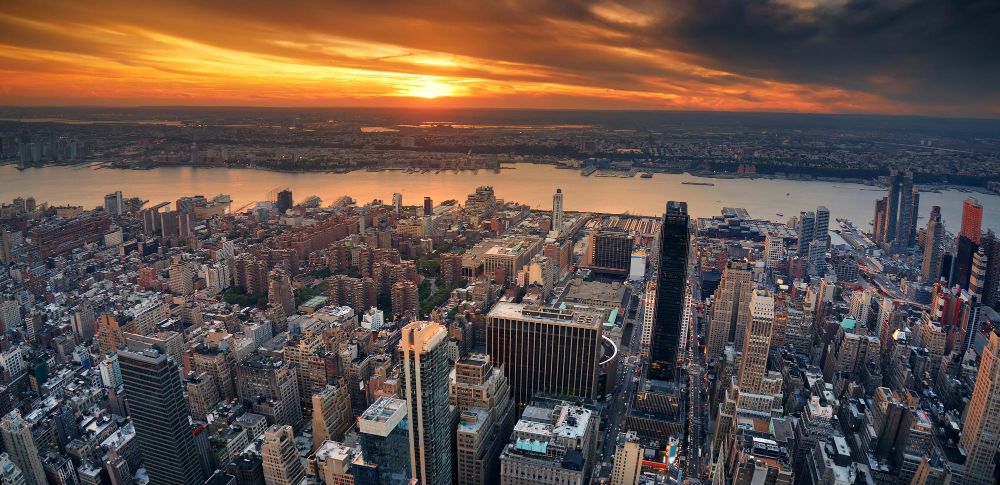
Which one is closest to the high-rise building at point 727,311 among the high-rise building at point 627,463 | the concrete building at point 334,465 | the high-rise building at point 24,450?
the high-rise building at point 627,463

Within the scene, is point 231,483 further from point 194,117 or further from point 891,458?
point 194,117

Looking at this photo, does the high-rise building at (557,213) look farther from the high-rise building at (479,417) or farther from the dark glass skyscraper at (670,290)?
the high-rise building at (479,417)

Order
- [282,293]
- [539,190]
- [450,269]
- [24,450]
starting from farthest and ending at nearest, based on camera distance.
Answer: [539,190] → [450,269] → [282,293] → [24,450]

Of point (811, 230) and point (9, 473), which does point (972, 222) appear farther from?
point (9, 473)

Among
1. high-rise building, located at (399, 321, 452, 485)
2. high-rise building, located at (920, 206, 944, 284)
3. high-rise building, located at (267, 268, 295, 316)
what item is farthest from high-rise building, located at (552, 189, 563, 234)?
high-rise building, located at (399, 321, 452, 485)

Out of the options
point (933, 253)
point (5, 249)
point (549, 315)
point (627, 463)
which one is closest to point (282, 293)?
point (5, 249)
